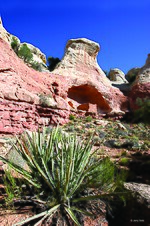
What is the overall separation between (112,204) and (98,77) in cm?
2140

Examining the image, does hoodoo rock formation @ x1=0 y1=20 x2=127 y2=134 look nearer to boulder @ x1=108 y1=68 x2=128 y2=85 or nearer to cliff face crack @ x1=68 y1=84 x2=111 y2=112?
cliff face crack @ x1=68 y1=84 x2=111 y2=112

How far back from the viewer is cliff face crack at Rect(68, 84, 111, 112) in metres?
22.4

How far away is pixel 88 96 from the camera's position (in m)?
23.2

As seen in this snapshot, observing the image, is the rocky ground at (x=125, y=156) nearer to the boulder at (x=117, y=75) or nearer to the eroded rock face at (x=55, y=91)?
the eroded rock face at (x=55, y=91)

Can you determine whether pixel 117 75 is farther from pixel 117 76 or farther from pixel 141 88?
pixel 141 88

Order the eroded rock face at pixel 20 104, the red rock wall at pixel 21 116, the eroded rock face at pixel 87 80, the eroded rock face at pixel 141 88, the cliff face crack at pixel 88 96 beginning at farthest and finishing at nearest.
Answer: the eroded rock face at pixel 141 88
the cliff face crack at pixel 88 96
the eroded rock face at pixel 87 80
the eroded rock face at pixel 20 104
the red rock wall at pixel 21 116

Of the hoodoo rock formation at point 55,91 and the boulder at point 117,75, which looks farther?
the boulder at point 117,75

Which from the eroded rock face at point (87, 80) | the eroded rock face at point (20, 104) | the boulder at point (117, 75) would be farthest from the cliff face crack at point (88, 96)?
the boulder at point (117, 75)

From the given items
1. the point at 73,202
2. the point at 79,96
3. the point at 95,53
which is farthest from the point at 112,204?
the point at 95,53

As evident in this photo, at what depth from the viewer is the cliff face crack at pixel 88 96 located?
22.4 meters

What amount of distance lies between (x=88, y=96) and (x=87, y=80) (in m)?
1.98

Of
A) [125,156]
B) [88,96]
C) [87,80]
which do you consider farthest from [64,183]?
[88,96]

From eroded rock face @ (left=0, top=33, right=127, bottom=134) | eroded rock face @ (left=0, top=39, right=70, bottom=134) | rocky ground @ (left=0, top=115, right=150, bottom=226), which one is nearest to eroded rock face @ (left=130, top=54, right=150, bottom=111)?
eroded rock face @ (left=0, top=33, right=127, bottom=134)

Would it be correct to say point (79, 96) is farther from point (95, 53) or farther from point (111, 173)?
point (111, 173)
